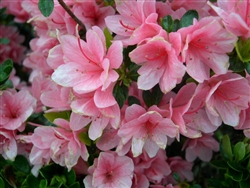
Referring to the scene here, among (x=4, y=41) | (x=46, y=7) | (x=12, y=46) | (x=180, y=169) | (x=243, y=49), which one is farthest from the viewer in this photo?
(x=12, y=46)

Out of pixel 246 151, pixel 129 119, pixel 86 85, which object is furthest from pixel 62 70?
pixel 246 151

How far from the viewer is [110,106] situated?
128 centimetres

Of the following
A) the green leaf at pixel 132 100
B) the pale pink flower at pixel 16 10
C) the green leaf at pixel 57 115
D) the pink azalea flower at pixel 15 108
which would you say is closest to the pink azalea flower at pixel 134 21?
the green leaf at pixel 132 100

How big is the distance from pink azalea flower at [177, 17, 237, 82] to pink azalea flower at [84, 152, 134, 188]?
0.43 metres

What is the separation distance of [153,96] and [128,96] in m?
0.10

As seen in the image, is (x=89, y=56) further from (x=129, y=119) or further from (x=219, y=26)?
(x=219, y=26)

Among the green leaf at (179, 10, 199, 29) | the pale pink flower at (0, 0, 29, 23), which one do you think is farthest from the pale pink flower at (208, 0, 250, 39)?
the pale pink flower at (0, 0, 29, 23)

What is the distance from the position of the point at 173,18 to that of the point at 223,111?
0.36 metres

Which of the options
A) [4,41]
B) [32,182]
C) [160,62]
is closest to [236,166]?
[160,62]

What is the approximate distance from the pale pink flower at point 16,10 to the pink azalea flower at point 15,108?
64 centimetres

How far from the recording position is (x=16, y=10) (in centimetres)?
206

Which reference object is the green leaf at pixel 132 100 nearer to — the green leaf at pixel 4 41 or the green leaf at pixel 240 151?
the green leaf at pixel 240 151

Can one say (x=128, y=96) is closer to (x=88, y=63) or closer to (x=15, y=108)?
(x=88, y=63)

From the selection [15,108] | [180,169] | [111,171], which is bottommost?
[180,169]
